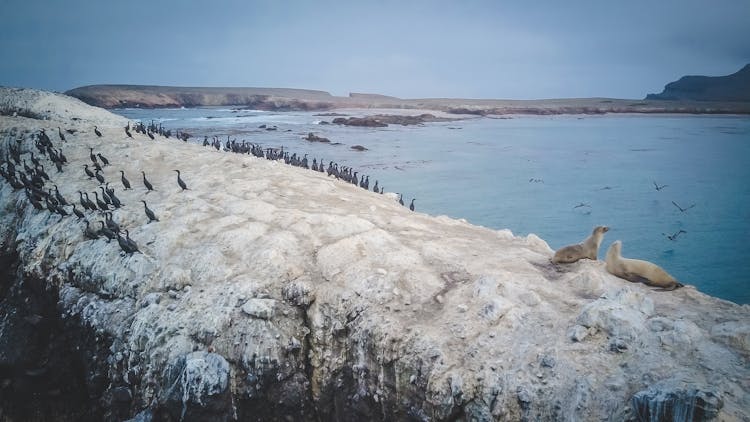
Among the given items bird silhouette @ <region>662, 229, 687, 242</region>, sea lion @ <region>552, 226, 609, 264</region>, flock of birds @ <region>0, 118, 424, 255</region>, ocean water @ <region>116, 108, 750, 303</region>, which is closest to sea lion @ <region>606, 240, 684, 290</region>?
sea lion @ <region>552, 226, 609, 264</region>

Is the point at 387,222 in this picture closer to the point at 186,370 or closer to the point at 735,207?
the point at 186,370

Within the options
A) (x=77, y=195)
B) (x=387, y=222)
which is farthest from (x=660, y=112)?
(x=77, y=195)

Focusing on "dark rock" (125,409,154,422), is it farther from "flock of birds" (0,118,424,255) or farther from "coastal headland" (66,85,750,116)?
"coastal headland" (66,85,750,116)

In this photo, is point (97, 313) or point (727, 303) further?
point (97, 313)

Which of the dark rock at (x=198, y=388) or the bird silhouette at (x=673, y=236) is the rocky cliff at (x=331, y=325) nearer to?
the dark rock at (x=198, y=388)

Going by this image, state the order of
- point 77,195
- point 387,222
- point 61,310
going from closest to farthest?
point 61,310, point 387,222, point 77,195

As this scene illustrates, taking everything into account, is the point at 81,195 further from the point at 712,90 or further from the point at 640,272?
the point at 712,90

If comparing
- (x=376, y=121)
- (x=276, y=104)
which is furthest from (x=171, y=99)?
(x=376, y=121)
